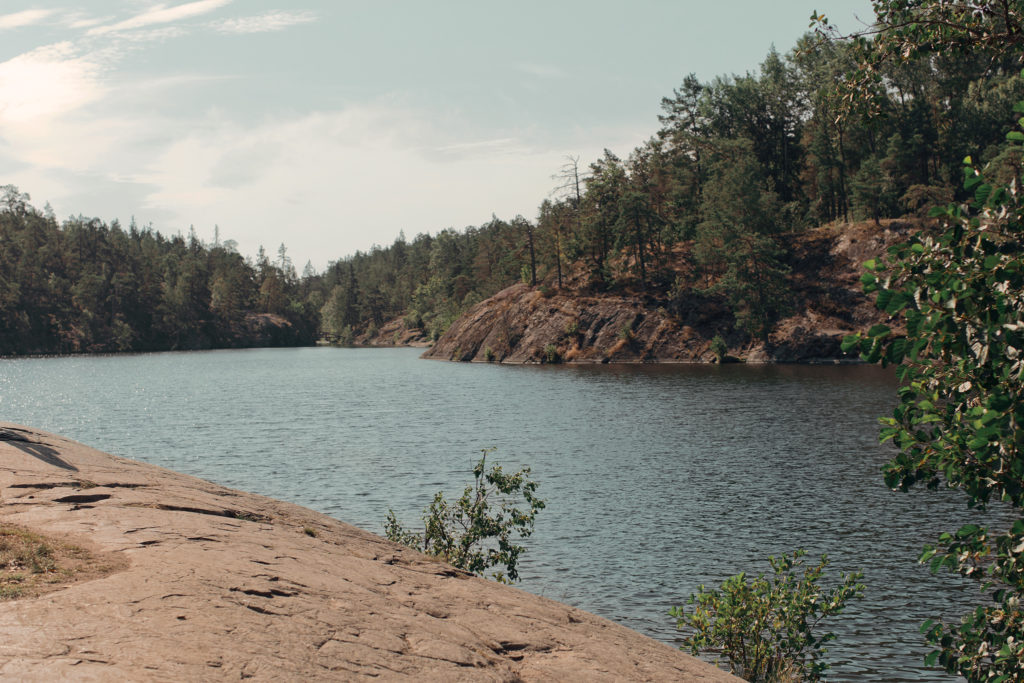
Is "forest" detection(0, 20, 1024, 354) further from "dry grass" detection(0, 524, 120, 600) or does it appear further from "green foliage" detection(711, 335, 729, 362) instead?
"dry grass" detection(0, 524, 120, 600)

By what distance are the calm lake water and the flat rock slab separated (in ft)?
17.0

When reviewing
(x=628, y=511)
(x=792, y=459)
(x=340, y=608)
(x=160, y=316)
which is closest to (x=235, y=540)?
(x=340, y=608)

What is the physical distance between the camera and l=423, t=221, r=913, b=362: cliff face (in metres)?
90.8

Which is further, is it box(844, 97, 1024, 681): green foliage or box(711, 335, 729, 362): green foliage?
box(711, 335, 729, 362): green foliage

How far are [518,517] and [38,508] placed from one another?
980 centimetres

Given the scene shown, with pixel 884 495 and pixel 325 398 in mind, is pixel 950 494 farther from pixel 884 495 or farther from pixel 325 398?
pixel 325 398

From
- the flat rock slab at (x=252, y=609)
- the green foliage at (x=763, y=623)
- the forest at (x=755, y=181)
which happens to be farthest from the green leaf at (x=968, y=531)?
the forest at (x=755, y=181)

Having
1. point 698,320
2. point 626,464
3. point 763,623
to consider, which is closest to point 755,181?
point 698,320

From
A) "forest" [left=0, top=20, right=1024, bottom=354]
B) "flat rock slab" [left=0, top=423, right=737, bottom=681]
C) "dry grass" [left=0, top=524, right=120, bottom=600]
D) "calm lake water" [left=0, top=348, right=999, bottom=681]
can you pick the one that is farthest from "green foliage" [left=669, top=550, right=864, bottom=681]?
"forest" [left=0, top=20, right=1024, bottom=354]

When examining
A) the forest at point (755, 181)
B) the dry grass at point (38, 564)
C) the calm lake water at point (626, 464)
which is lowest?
the calm lake water at point (626, 464)

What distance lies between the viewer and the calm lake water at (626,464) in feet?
61.6

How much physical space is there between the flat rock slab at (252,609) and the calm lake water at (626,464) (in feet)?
17.0

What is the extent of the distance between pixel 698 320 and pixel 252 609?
93.5 metres

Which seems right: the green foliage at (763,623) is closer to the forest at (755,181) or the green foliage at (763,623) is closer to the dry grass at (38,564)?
the dry grass at (38,564)
